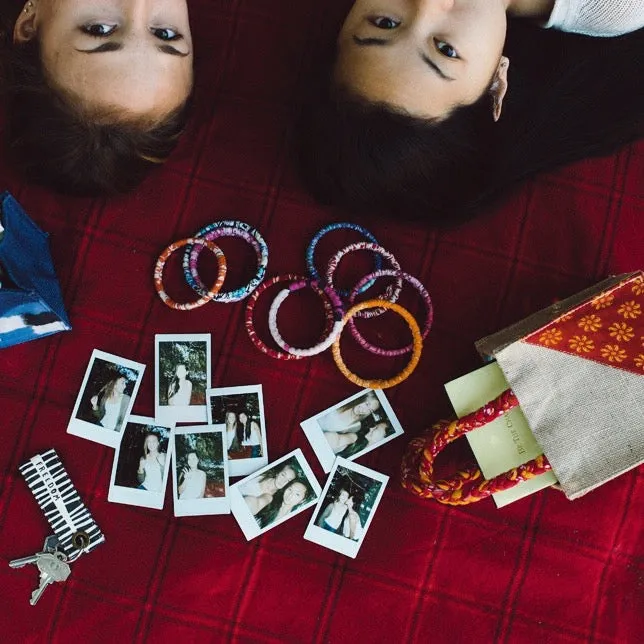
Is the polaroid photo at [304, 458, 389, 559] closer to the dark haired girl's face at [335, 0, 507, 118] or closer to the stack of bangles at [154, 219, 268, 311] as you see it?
the stack of bangles at [154, 219, 268, 311]

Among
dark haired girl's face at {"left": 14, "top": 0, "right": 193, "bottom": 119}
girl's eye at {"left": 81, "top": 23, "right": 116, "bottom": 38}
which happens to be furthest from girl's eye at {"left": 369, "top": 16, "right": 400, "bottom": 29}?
girl's eye at {"left": 81, "top": 23, "right": 116, "bottom": 38}

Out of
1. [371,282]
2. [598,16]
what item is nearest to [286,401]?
[371,282]

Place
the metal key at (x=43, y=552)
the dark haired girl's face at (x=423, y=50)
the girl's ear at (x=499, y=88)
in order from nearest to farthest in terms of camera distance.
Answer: the dark haired girl's face at (x=423, y=50), the girl's ear at (x=499, y=88), the metal key at (x=43, y=552)

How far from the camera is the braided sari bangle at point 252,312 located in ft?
4.59

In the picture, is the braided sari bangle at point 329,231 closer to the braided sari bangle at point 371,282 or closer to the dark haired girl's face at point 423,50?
the braided sari bangle at point 371,282

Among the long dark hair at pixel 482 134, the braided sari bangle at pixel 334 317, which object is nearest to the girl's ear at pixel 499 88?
the long dark hair at pixel 482 134

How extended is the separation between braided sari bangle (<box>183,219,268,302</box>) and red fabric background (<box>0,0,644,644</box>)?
37 millimetres

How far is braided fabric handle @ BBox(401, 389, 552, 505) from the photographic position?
1.29 m

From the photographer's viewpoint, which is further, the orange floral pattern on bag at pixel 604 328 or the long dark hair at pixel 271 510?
the long dark hair at pixel 271 510

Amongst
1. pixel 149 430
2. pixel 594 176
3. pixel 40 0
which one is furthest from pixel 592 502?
pixel 40 0

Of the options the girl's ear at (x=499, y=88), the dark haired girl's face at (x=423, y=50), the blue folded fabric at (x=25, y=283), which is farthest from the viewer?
the blue folded fabric at (x=25, y=283)

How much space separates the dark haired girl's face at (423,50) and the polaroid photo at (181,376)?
2.08 ft

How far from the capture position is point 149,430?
4.61 feet

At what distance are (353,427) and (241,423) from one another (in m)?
0.23
